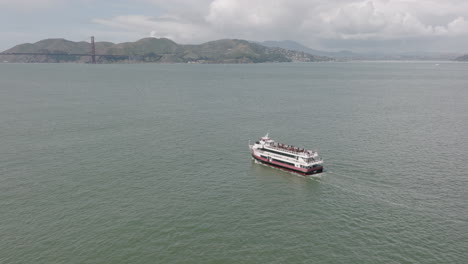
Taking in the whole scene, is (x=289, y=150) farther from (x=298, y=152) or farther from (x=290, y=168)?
(x=290, y=168)

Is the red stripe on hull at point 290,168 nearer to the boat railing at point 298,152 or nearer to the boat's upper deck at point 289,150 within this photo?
the boat's upper deck at point 289,150

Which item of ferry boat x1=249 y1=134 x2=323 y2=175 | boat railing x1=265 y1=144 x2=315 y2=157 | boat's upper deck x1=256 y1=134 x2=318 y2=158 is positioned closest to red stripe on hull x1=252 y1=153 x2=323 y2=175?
ferry boat x1=249 y1=134 x2=323 y2=175

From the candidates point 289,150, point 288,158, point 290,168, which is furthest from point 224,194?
point 289,150

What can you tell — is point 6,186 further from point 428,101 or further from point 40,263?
point 428,101

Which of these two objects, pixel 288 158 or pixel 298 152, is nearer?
pixel 298 152

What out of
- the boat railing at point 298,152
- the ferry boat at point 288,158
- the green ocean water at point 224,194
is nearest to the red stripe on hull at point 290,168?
the ferry boat at point 288,158

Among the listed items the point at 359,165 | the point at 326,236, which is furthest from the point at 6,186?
the point at 359,165

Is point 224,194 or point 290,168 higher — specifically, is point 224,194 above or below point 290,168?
below

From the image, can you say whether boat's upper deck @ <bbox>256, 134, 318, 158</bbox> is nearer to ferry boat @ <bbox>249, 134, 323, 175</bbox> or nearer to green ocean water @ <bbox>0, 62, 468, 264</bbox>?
ferry boat @ <bbox>249, 134, 323, 175</bbox>
